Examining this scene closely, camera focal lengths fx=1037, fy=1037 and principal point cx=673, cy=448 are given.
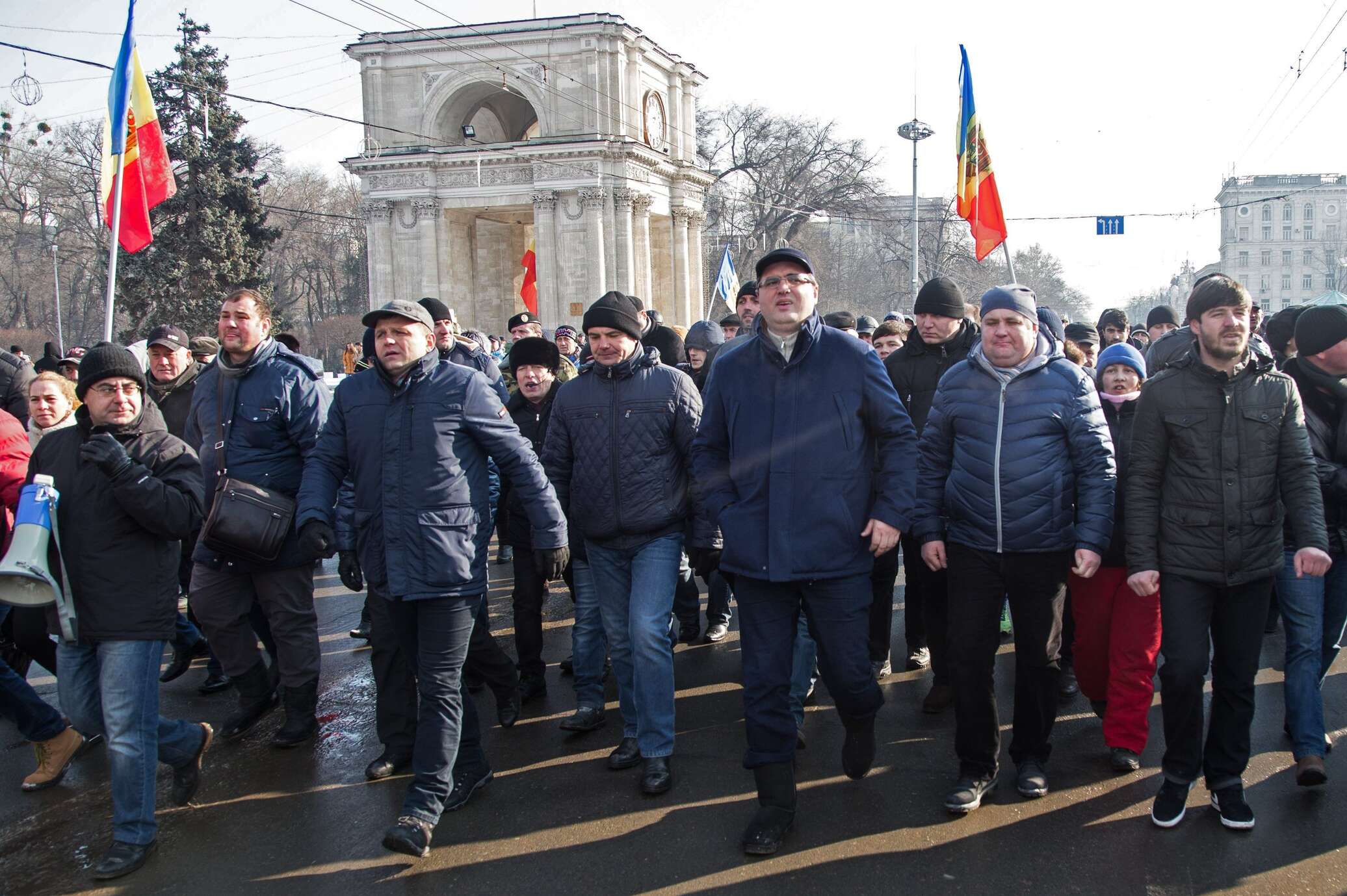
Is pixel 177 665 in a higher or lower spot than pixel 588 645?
lower

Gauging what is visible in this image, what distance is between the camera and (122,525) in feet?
13.9

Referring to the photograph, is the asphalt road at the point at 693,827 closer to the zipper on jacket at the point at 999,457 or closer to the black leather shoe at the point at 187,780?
the black leather shoe at the point at 187,780

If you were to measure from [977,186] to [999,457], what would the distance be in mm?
8666

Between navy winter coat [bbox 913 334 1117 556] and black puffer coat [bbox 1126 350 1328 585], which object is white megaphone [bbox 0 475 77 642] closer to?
navy winter coat [bbox 913 334 1117 556]

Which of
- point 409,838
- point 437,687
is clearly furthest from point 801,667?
point 409,838

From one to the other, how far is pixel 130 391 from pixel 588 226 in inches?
1457

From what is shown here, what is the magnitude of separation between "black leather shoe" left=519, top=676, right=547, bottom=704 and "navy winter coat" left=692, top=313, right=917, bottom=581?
7.27 feet

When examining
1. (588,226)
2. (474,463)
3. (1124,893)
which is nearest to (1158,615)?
(1124,893)

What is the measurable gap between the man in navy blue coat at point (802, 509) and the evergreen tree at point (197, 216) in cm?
3423

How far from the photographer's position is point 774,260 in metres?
4.28

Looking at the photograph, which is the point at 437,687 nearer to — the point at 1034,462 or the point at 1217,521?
the point at 1034,462

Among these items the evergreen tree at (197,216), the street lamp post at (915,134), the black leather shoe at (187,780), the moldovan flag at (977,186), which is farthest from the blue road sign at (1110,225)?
the black leather shoe at (187,780)

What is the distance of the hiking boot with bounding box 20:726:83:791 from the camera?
197 inches

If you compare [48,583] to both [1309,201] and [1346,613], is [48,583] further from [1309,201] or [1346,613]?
[1309,201]
